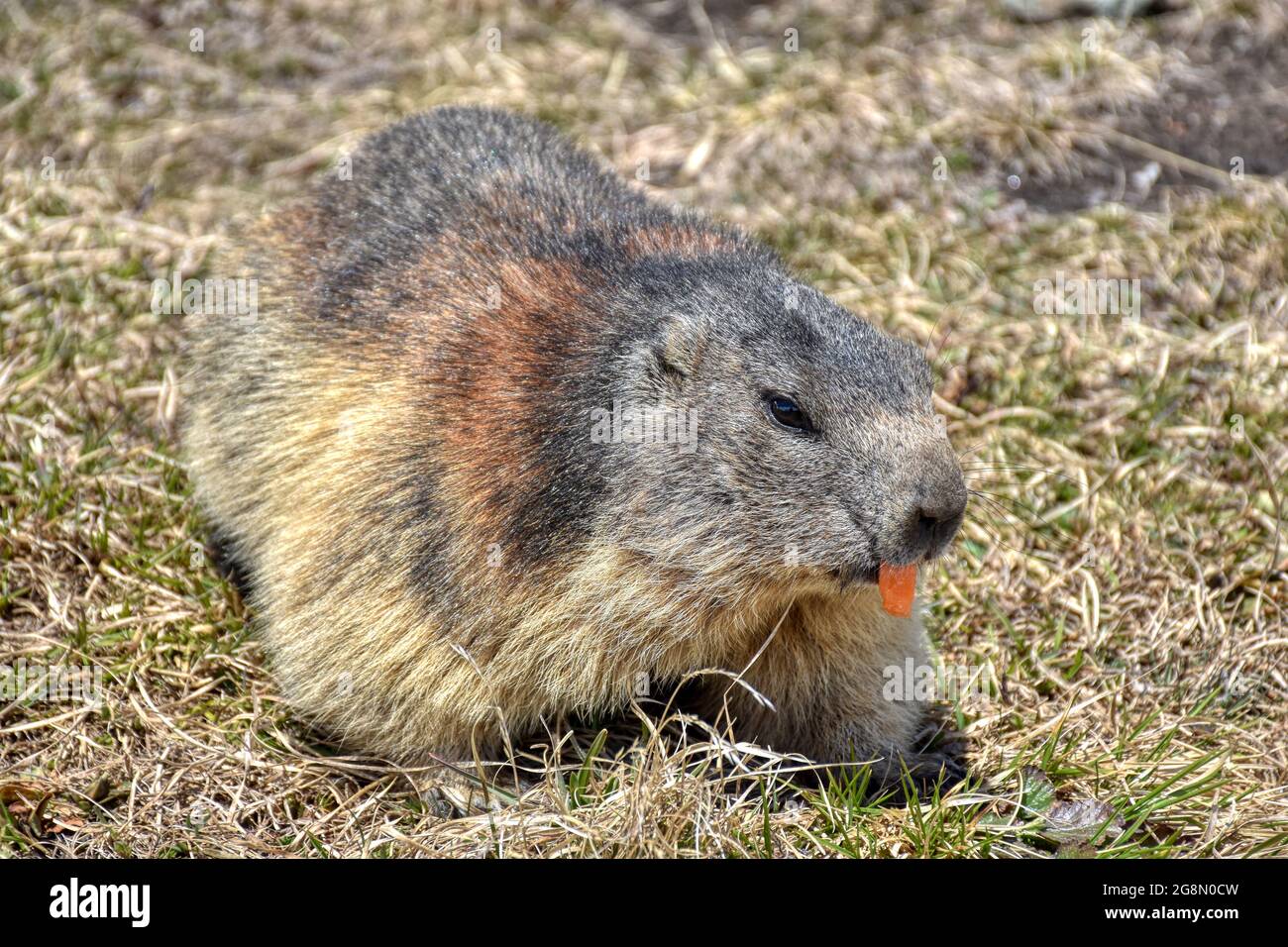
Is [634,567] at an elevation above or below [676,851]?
above

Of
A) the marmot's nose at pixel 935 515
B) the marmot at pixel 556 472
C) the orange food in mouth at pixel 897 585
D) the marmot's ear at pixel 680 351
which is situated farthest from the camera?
the marmot's ear at pixel 680 351

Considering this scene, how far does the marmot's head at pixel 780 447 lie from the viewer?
490 cm

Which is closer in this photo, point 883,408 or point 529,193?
point 883,408

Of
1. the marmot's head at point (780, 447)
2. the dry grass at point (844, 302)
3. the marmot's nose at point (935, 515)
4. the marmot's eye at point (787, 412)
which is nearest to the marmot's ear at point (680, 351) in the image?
the marmot's head at point (780, 447)

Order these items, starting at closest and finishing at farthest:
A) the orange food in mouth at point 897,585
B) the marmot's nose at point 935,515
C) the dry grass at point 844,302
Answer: the marmot's nose at point 935,515 < the orange food in mouth at point 897,585 < the dry grass at point 844,302

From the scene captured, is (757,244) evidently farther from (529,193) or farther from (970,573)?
(970,573)

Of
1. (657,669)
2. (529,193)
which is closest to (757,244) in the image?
(529,193)

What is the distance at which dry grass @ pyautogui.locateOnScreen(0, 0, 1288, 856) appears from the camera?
5547mm

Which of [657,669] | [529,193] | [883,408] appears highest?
[529,193]

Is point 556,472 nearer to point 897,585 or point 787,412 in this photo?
point 787,412

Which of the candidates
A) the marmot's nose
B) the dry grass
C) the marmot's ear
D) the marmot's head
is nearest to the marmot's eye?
the marmot's head

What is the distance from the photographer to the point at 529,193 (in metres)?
6.57

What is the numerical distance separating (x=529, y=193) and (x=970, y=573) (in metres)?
3.05

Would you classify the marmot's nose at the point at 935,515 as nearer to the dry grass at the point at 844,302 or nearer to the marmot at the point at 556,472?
the marmot at the point at 556,472
